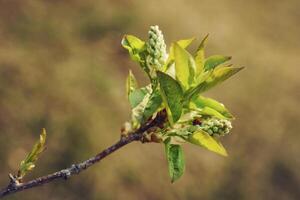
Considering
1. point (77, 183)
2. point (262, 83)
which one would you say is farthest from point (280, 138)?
point (77, 183)

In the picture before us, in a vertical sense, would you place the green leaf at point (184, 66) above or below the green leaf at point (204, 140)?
above

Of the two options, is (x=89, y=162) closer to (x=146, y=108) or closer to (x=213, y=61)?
(x=146, y=108)

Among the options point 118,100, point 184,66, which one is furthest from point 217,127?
point 118,100

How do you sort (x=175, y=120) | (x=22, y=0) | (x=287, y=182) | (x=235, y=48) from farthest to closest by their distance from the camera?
1. (x=235, y=48)
2. (x=22, y=0)
3. (x=287, y=182)
4. (x=175, y=120)

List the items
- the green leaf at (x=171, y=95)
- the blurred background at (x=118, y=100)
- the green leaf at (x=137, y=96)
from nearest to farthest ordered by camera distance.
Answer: the green leaf at (x=171, y=95) < the green leaf at (x=137, y=96) < the blurred background at (x=118, y=100)

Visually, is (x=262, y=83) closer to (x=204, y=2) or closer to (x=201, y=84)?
(x=204, y=2)

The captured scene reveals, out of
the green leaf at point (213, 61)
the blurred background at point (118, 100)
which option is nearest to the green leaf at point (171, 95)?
the green leaf at point (213, 61)

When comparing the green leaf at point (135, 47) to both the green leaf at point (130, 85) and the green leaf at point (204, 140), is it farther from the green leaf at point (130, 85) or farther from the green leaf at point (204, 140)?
the green leaf at point (204, 140)
